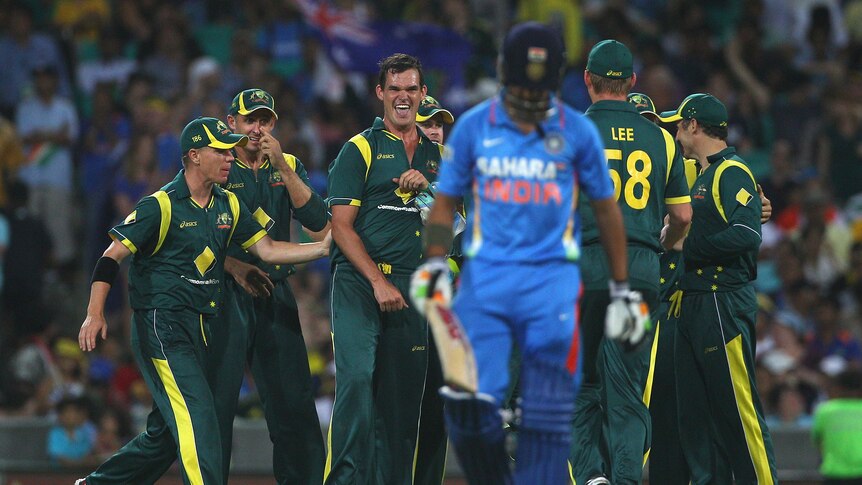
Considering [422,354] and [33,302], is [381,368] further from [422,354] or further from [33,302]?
[33,302]

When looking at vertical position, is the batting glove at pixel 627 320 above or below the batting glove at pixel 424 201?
below

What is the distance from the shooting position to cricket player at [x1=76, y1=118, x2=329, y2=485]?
9.23 m

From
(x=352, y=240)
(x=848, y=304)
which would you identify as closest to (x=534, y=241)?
(x=352, y=240)

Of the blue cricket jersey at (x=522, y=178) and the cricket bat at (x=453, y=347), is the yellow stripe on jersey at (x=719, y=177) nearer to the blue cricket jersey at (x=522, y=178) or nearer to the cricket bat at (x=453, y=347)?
the blue cricket jersey at (x=522, y=178)

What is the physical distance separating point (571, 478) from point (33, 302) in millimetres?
9013

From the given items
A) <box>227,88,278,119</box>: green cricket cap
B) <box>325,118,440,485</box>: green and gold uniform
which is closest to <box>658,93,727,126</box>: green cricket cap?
<box>325,118,440,485</box>: green and gold uniform

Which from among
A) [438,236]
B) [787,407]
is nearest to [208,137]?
[438,236]

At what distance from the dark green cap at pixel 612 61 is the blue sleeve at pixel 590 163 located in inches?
75.5

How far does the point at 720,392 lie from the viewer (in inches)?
388

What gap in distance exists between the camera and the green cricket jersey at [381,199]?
9.61 m

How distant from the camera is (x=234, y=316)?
10000 mm

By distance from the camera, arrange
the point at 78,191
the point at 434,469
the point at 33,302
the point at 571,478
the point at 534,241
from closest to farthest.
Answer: the point at 534,241
the point at 571,478
the point at 434,469
the point at 33,302
the point at 78,191

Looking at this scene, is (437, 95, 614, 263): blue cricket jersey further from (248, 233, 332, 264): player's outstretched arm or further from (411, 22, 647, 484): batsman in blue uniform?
(248, 233, 332, 264): player's outstretched arm

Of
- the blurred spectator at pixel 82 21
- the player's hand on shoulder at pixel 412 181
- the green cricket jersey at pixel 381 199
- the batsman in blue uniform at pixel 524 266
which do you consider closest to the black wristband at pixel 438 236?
the batsman in blue uniform at pixel 524 266
